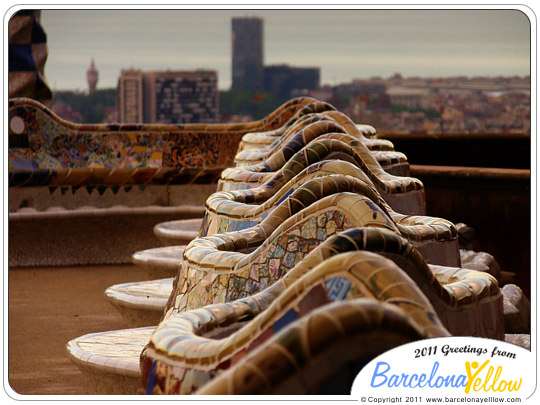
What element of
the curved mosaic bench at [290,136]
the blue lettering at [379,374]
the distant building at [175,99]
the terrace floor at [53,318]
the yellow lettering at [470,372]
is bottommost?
the terrace floor at [53,318]

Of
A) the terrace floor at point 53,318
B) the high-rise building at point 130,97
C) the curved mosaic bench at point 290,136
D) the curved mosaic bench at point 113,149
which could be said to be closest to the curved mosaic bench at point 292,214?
the terrace floor at point 53,318

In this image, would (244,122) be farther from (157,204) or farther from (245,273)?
(245,273)

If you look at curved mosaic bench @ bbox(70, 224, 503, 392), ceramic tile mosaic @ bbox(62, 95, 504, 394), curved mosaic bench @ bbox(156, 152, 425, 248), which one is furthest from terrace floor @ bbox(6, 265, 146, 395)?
curved mosaic bench @ bbox(70, 224, 503, 392)

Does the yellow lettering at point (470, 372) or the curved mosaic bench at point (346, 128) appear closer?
the yellow lettering at point (470, 372)

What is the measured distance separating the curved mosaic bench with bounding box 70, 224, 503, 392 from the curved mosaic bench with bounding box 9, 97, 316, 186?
4.36 meters

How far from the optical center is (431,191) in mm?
5676

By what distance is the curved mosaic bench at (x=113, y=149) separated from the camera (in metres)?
6.15

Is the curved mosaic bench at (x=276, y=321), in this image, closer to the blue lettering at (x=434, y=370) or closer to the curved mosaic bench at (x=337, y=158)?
the blue lettering at (x=434, y=370)

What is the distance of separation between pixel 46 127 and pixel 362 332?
5.67 metres

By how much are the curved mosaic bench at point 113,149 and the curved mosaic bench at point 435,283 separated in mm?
4361

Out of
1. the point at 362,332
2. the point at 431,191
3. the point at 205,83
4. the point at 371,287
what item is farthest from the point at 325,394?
the point at 205,83

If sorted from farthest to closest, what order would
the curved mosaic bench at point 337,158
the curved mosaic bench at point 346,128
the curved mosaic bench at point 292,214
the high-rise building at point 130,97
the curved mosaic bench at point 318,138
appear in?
the high-rise building at point 130,97 < the curved mosaic bench at point 346,128 < the curved mosaic bench at point 318,138 < the curved mosaic bench at point 337,158 < the curved mosaic bench at point 292,214

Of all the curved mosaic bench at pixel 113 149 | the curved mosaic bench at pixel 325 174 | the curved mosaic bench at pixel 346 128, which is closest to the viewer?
the curved mosaic bench at pixel 325 174

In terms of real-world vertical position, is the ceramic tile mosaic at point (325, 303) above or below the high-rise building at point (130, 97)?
below
